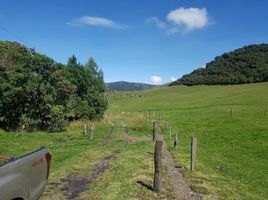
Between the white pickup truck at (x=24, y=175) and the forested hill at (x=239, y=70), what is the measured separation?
13444cm

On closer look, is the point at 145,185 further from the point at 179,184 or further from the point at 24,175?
the point at 24,175

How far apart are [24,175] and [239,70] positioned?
156446 mm

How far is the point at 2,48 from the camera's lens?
53.4 metres

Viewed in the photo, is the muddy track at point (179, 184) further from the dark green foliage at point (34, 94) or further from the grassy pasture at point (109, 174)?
the dark green foliage at point (34, 94)

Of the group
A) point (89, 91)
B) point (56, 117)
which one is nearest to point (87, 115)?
point (89, 91)

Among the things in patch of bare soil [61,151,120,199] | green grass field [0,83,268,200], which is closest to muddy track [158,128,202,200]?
green grass field [0,83,268,200]

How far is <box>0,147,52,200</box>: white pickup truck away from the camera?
5953mm

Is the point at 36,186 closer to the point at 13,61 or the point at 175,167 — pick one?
the point at 175,167

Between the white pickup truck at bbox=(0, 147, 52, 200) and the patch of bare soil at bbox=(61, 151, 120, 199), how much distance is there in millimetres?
5320

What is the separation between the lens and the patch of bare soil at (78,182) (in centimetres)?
1326

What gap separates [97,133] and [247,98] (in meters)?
70.0

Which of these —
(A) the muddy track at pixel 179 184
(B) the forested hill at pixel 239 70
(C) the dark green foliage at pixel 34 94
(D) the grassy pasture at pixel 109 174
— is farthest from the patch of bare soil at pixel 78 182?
(B) the forested hill at pixel 239 70

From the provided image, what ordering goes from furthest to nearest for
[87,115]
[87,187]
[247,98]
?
[247,98] → [87,115] → [87,187]

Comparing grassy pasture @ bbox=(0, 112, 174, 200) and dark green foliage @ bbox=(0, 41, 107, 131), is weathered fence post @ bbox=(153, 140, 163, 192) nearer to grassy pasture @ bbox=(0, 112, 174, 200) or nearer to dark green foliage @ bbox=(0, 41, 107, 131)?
grassy pasture @ bbox=(0, 112, 174, 200)
